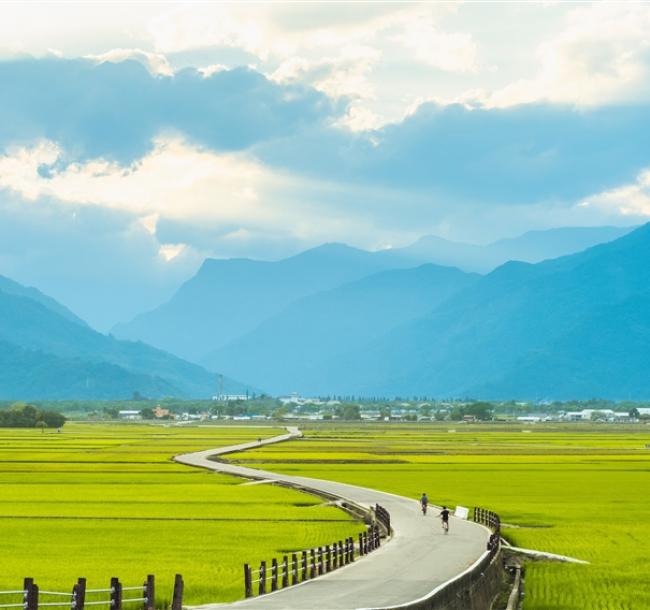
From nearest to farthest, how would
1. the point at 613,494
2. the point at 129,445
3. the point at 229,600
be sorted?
the point at 229,600 < the point at 613,494 < the point at 129,445

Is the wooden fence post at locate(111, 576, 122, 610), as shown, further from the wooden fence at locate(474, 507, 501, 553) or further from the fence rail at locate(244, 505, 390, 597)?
the wooden fence at locate(474, 507, 501, 553)

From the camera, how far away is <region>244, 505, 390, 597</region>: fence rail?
28000 millimetres

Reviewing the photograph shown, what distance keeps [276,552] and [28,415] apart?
529 feet

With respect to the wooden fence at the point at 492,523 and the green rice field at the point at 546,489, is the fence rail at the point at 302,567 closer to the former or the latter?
the wooden fence at the point at 492,523

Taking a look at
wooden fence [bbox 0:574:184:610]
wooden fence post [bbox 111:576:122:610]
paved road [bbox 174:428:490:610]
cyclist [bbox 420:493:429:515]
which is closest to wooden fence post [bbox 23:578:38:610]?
wooden fence [bbox 0:574:184:610]

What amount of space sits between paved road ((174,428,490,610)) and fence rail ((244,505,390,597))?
430 mm

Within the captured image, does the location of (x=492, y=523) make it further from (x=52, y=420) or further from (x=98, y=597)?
(x=52, y=420)

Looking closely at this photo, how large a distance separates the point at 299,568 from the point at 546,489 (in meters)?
37.8

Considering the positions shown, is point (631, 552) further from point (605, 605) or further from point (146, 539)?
point (146, 539)

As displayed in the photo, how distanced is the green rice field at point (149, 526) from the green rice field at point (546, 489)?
7424 millimetres

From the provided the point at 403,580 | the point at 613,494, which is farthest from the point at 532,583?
the point at 613,494

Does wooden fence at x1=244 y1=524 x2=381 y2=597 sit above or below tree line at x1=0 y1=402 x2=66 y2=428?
below

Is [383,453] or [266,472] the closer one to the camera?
[266,472]

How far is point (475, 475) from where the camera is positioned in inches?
3091
